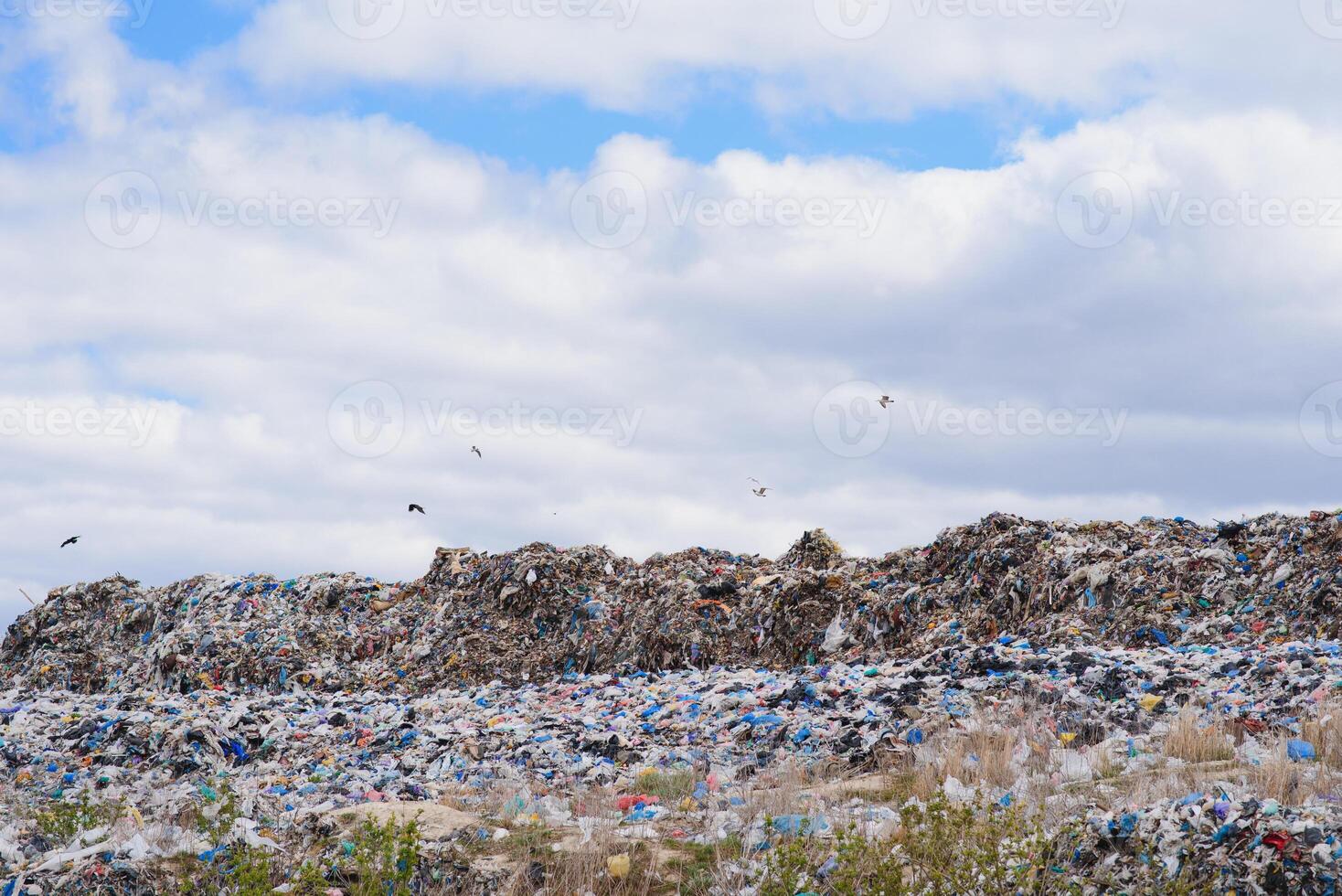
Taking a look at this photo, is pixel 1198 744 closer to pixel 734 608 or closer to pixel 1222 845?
pixel 1222 845

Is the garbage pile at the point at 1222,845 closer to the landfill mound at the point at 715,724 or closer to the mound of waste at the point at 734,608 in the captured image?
the landfill mound at the point at 715,724

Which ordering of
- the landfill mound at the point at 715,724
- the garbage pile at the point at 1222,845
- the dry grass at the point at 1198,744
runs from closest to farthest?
1. the garbage pile at the point at 1222,845
2. the landfill mound at the point at 715,724
3. the dry grass at the point at 1198,744

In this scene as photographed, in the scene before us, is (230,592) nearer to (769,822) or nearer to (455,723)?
(455,723)

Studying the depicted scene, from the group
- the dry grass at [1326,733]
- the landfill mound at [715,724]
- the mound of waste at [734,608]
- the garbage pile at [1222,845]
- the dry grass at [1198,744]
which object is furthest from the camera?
the mound of waste at [734,608]

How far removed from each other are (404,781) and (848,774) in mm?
3073

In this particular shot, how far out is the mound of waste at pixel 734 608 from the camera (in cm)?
1252

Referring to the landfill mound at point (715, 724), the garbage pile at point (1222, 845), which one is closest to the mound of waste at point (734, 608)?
the landfill mound at point (715, 724)

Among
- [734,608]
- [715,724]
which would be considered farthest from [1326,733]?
[734,608]

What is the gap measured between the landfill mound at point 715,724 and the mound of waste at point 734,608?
0.05 m

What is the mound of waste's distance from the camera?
493 inches

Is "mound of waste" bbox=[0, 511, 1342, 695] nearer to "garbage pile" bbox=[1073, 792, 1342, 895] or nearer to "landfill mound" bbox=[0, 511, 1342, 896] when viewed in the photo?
"landfill mound" bbox=[0, 511, 1342, 896]

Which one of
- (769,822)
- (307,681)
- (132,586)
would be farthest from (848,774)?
(132,586)

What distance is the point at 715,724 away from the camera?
27.7 feet

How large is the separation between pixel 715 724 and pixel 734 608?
625 cm
